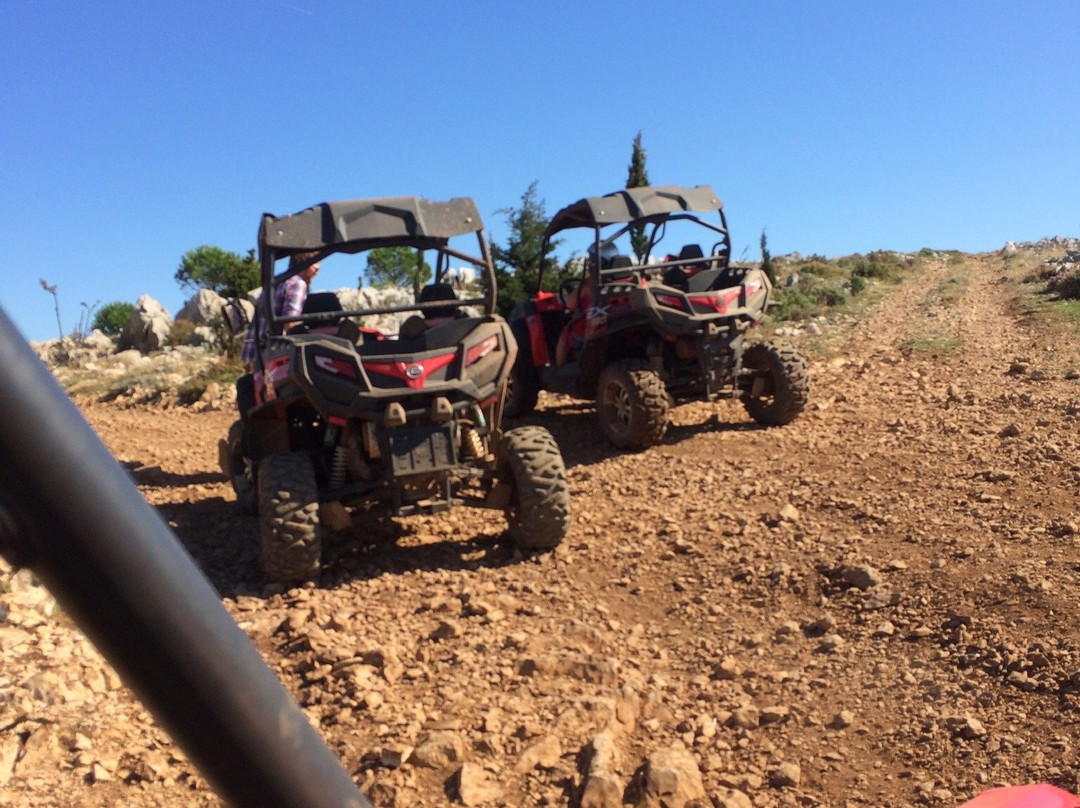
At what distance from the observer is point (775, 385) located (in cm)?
809

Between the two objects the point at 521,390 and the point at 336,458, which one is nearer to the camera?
the point at 336,458

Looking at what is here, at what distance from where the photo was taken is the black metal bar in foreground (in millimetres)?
1028

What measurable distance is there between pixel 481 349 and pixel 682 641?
78.0 inches

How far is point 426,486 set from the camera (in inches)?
208

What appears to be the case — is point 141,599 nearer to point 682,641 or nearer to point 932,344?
point 682,641

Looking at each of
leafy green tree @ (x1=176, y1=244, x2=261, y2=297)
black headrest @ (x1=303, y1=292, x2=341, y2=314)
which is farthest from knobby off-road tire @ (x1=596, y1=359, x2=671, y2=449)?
leafy green tree @ (x1=176, y1=244, x2=261, y2=297)

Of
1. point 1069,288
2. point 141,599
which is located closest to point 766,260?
point 1069,288

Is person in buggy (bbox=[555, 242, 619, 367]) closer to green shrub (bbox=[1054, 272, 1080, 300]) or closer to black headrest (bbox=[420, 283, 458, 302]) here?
black headrest (bbox=[420, 283, 458, 302])

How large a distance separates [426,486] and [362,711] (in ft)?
6.22

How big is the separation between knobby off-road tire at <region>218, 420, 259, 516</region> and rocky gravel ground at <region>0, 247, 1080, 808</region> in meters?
0.20

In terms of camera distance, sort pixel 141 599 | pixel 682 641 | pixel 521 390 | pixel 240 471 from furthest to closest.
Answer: pixel 521 390
pixel 240 471
pixel 682 641
pixel 141 599

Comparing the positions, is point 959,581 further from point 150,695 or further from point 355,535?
point 150,695

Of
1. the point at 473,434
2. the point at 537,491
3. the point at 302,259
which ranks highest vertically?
the point at 302,259

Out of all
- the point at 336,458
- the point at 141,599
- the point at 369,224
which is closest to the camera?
the point at 141,599
